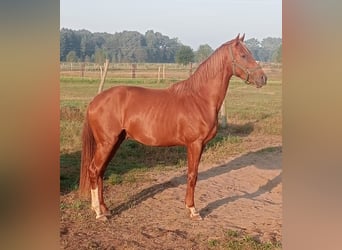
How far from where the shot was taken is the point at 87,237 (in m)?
3.03

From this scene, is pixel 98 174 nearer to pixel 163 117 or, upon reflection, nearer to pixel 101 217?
pixel 101 217

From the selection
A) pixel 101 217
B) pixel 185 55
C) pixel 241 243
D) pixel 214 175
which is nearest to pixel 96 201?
pixel 101 217

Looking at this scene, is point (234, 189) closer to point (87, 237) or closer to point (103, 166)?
point (103, 166)

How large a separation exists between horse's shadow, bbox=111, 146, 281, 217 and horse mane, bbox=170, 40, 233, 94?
1.17m

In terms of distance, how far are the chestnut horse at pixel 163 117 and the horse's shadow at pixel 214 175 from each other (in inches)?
14.4

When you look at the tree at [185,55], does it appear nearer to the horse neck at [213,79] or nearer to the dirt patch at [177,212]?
the dirt patch at [177,212]

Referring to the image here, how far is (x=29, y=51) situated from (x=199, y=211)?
11.2ft

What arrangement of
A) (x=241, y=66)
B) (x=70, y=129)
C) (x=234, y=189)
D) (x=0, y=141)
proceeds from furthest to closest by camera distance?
1. (x=70, y=129)
2. (x=234, y=189)
3. (x=241, y=66)
4. (x=0, y=141)

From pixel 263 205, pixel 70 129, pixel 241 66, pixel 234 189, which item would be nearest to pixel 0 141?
pixel 241 66

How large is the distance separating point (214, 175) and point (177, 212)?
1461 millimetres

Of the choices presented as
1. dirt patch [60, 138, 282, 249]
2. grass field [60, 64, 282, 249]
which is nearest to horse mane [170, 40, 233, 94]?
grass field [60, 64, 282, 249]

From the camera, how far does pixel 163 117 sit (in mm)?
3492

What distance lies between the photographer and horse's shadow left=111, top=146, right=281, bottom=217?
3.87 m

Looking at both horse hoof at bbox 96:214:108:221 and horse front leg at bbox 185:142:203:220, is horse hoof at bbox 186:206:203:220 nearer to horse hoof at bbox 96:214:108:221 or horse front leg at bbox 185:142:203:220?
horse front leg at bbox 185:142:203:220
